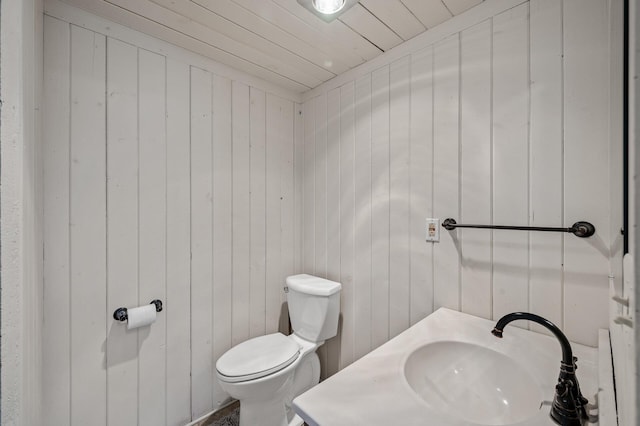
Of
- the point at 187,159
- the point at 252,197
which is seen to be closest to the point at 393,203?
the point at 252,197

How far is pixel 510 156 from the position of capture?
118 cm

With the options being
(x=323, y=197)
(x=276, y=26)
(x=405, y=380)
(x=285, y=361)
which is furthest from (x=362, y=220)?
(x=276, y=26)

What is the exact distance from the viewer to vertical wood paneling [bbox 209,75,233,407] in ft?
5.57

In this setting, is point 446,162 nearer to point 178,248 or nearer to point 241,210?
point 241,210

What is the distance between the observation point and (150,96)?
4.76ft

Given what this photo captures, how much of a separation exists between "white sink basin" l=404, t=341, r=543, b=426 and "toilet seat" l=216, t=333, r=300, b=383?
2.55ft

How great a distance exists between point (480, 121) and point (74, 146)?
5.82 ft

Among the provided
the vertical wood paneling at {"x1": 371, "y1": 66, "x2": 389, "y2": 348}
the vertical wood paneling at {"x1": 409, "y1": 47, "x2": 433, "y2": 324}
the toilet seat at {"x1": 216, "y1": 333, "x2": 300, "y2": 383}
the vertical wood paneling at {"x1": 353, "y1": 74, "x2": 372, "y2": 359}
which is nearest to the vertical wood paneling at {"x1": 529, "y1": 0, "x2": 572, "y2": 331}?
the vertical wood paneling at {"x1": 409, "y1": 47, "x2": 433, "y2": 324}

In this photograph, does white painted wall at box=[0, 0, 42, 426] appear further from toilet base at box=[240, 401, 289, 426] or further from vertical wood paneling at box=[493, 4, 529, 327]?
vertical wood paneling at box=[493, 4, 529, 327]

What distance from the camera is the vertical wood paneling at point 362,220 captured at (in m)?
1.69

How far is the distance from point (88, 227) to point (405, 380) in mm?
1425

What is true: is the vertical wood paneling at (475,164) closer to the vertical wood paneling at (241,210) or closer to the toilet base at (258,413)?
the toilet base at (258,413)

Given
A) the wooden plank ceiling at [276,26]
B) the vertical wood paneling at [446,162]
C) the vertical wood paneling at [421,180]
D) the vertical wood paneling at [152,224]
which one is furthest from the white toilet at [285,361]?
the wooden plank ceiling at [276,26]

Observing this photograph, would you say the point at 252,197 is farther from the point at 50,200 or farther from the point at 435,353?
the point at 435,353
